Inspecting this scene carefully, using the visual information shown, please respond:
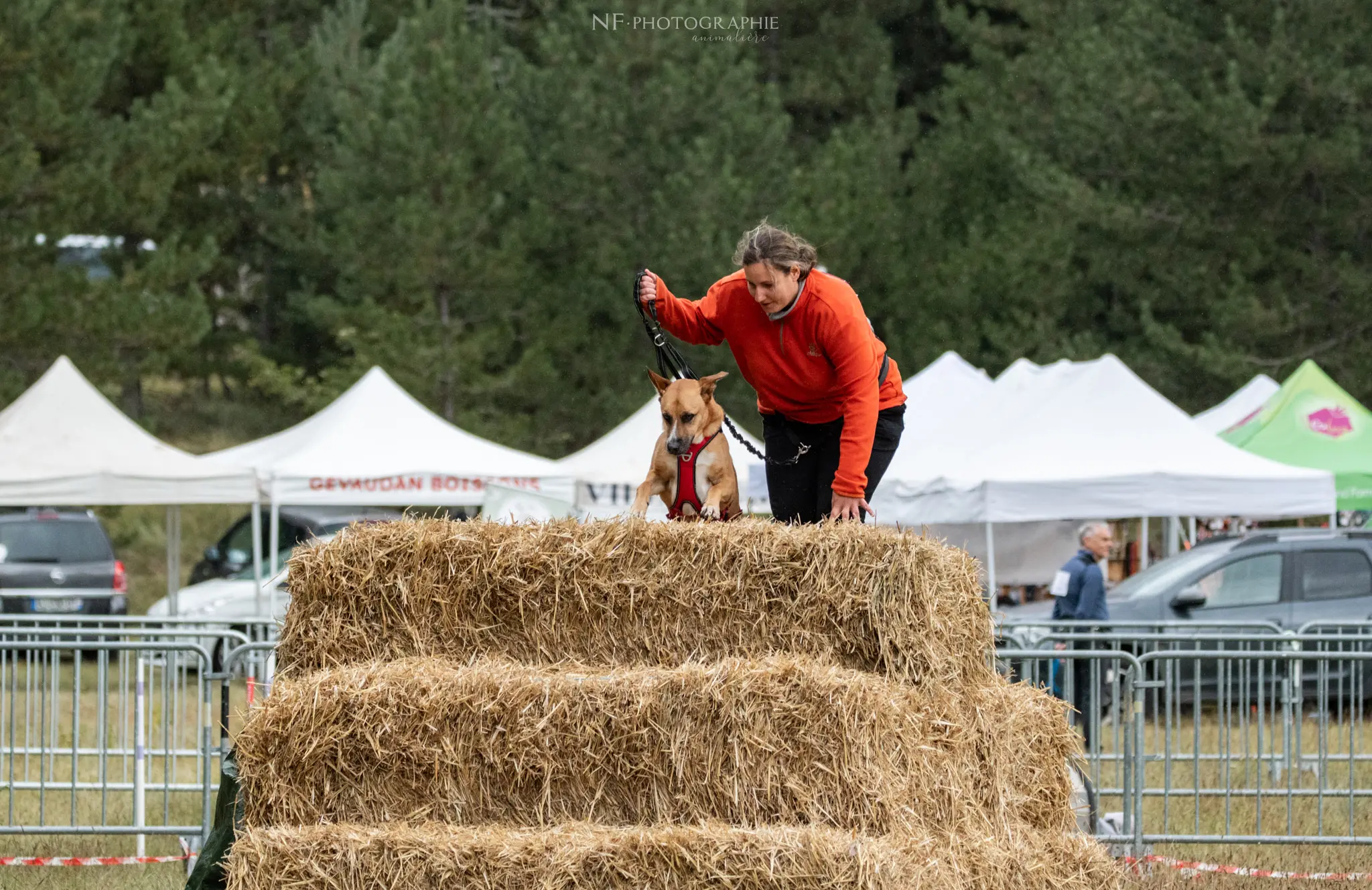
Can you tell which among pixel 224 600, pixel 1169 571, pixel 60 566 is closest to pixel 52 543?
pixel 60 566

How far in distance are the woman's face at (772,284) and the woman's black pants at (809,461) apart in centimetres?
56

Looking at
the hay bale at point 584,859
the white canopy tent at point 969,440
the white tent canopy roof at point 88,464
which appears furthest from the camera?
the white canopy tent at point 969,440

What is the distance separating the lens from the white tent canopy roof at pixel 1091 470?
1377cm

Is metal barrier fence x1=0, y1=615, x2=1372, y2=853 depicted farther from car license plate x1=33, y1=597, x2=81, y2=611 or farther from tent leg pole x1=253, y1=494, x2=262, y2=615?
car license plate x1=33, y1=597, x2=81, y2=611

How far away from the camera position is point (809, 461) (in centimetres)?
596

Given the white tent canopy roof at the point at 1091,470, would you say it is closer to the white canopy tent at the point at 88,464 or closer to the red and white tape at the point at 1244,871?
the white canopy tent at the point at 88,464

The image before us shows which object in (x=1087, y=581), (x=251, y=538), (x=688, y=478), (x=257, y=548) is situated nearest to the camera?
(x=688, y=478)

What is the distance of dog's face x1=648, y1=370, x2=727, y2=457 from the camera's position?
6246mm

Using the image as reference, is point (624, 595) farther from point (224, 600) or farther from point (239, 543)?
point (239, 543)

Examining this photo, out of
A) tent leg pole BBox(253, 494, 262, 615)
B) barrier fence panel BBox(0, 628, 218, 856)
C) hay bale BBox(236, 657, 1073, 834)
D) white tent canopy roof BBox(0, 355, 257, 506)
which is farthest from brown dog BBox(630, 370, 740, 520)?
white tent canopy roof BBox(0, 355, 257, 506)

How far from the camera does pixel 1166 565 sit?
558 inches

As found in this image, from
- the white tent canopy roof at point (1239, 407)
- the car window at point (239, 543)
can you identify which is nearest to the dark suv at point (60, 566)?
the car window at point (239, 543)

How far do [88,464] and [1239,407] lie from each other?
45.7ft

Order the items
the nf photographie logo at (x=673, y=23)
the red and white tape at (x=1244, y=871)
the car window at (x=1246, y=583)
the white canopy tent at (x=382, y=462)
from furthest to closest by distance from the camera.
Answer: the nf photographie logo at (x=673, y=23) → the white canopy tent at (x=382, y=462) → the car window at (x=1246, y=583) → the red and white tape at (x=1244, y=871)
